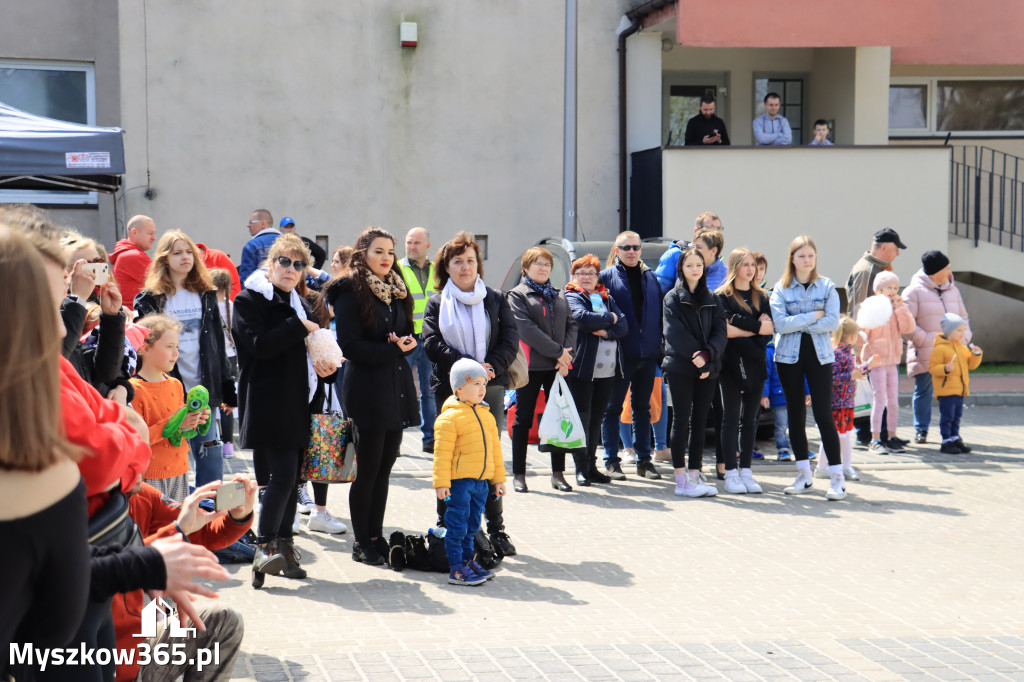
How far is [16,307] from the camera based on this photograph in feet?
7.82

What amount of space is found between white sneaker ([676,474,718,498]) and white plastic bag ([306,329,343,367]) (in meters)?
3.78

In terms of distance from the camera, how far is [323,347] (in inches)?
260

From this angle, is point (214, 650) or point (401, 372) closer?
point (214, 650)

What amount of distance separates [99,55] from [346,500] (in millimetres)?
10328

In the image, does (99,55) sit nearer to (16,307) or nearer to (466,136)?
(466,136)

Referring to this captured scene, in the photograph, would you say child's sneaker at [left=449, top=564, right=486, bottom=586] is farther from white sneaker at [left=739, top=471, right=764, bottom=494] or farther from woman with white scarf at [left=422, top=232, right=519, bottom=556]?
white sneaker at [left=739, top=471, right=764, bottom=494]

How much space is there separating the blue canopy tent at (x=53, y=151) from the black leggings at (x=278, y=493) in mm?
2782

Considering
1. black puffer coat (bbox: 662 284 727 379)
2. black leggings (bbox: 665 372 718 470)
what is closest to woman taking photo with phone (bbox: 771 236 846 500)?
black puffer coat (bbox: 662 284 727 379)

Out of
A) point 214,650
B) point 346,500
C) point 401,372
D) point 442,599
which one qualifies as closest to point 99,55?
point 346,500

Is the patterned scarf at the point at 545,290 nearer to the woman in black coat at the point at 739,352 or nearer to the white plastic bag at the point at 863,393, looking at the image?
the woman in black coat at the point at 739,352

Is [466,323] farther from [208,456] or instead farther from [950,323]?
[950,323]

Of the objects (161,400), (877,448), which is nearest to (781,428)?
(877,448)

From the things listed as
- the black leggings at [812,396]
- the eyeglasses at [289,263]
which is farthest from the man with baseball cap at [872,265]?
the eyeglasses at [289,263]

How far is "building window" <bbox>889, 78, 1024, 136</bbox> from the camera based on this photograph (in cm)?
1988
